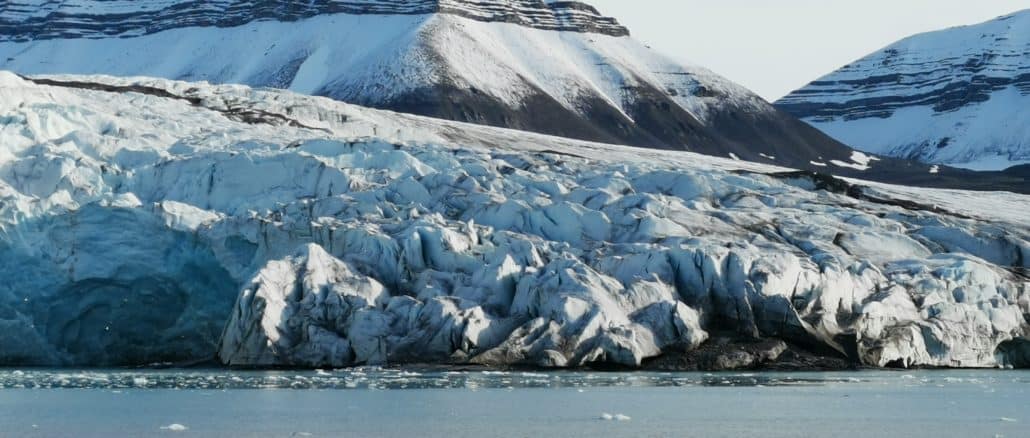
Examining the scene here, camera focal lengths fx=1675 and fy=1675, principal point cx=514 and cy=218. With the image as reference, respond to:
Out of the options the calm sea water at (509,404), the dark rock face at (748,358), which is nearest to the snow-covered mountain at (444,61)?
the dark rock face at (748,358)

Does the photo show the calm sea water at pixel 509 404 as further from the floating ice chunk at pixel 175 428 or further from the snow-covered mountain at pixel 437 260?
the snow-covered mountain at pixel 437 260

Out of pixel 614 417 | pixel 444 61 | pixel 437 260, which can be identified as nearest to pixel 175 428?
pixel 614 417

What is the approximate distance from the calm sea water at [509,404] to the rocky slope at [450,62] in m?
87.8

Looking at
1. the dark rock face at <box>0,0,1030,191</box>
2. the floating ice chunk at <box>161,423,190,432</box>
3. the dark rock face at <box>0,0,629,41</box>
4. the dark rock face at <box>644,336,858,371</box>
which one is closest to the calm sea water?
the floating ice chunk at <box>161,423,190,432</box>

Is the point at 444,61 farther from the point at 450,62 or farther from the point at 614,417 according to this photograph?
the point at 614,417

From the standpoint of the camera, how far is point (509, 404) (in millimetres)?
30641

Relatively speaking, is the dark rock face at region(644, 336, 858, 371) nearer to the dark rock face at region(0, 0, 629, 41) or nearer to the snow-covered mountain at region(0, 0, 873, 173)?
the snow-covered mountain at region(0, 0, 873, 173)

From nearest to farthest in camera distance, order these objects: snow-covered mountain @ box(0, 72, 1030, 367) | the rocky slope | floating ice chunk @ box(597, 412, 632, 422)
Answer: floating ice chunk @ box(597, 412, 632, 422) → snow-covered mountain @ box(0, 72, 1030, 367) → the rocky slope

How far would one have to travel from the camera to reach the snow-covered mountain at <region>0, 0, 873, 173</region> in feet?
433

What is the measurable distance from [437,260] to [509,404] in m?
12.3

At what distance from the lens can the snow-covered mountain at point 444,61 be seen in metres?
132

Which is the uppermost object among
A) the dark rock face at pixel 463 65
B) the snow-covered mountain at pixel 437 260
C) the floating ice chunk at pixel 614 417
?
the floating ice chunk at pixel 614 417

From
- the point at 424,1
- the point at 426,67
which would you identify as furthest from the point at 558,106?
Answer: the point at 424,1

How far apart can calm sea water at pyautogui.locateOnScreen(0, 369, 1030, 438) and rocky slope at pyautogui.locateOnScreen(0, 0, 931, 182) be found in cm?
8779
